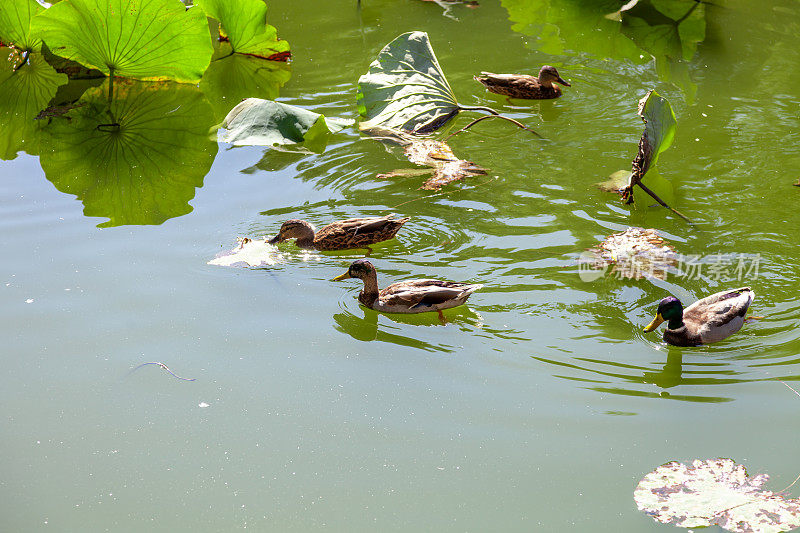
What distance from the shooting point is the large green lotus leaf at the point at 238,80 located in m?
8.94

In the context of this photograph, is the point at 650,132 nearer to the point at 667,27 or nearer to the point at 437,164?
the point at 437,164

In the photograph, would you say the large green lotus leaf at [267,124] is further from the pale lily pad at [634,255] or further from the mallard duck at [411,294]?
the pale lily pad at [634,255]

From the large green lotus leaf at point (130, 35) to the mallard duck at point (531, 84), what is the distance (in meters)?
3.12

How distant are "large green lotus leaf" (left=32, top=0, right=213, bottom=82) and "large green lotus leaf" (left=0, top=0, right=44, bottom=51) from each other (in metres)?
0.78

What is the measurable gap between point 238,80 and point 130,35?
173 centimetres

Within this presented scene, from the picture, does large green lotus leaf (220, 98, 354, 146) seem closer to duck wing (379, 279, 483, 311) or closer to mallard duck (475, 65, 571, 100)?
mallard duck (475, 65, 571, 100)

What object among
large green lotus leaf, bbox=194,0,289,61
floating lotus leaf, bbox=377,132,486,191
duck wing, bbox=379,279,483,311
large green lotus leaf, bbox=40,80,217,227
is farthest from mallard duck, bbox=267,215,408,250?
large green lotus leaf, bbox=194,0,289,61

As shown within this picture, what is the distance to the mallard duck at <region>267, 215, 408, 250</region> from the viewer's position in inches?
229

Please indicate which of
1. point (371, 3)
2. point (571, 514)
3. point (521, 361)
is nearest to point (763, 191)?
point (521, 361)

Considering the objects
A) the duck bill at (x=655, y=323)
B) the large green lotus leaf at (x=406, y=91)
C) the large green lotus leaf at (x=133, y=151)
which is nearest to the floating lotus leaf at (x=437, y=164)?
the large green lotus leaf at (x=406, y=91)

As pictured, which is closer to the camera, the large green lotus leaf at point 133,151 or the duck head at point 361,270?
the duck head at point 361,270

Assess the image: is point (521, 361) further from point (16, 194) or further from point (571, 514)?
point (16, 194)

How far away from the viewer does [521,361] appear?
4.64 m

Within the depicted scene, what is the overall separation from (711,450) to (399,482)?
1519 mm
